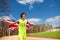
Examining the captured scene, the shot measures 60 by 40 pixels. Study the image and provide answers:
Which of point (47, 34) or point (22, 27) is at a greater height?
point (22, 27)

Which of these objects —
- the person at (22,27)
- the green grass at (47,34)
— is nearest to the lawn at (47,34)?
the green grass at (47,34)

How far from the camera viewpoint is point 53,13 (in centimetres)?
484

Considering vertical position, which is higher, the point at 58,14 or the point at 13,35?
the point at 58,14

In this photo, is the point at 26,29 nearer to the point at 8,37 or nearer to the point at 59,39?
the point at 8,37

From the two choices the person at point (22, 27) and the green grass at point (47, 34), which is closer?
the person at point (22, 27)

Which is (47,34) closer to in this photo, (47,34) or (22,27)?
(47,34)

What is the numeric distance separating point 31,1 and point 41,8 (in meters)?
0.29

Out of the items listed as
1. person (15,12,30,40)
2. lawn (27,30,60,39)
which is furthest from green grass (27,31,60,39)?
person (15,12,30,40)

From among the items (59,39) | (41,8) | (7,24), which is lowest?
(59,39)

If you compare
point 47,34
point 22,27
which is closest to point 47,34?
point 47,34

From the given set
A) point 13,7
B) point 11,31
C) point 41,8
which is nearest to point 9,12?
point 13,7

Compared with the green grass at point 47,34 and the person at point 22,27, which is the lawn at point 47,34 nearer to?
the green grass at point 47,34

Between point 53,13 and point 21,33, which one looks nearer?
point 21,33

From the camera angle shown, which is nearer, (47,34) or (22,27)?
(22,27)
